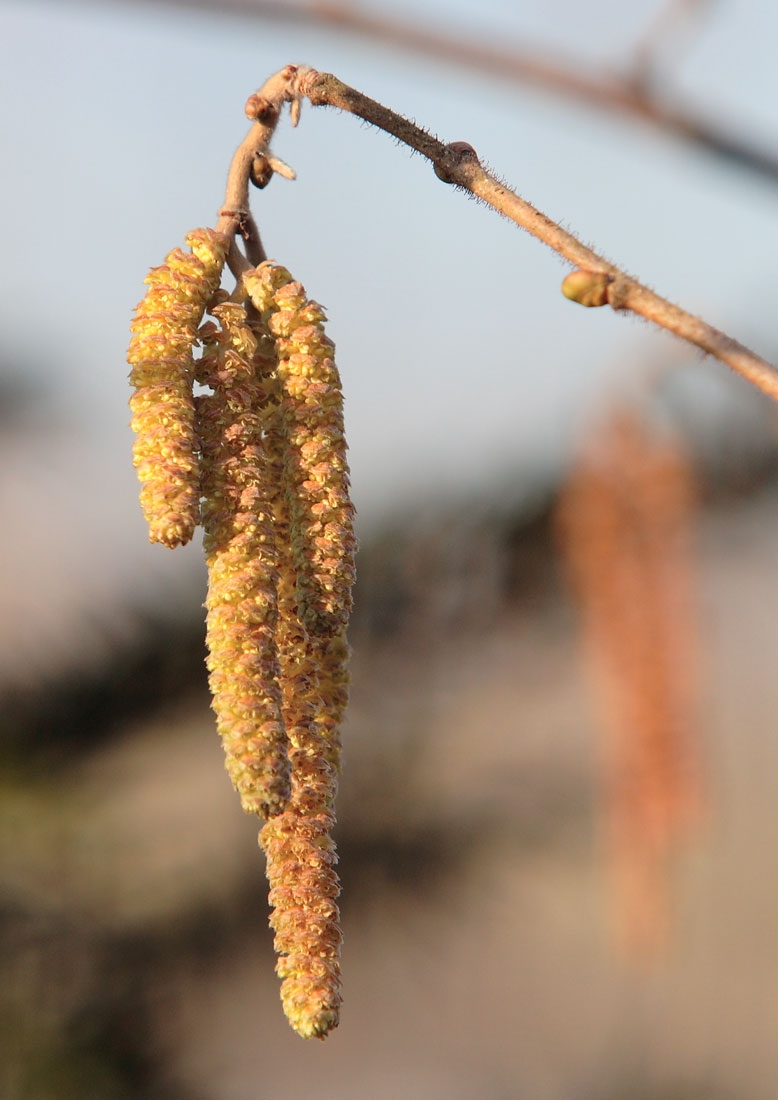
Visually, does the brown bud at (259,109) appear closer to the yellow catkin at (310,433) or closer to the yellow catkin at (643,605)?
the yellow catkin at (310,433)

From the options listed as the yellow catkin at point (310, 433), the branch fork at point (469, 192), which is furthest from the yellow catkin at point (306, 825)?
the branch fork at point (469, 192)

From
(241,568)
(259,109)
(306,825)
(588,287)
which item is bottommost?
(306,825)

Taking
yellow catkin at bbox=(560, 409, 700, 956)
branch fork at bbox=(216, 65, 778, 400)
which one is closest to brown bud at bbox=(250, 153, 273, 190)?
branch fork at bbox=(216, 65, 778, 400)

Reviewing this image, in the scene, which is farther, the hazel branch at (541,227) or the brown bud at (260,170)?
the brown bud at (260,170)

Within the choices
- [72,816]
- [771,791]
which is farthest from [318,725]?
[771,791]

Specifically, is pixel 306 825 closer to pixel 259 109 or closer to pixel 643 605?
pixel 259 109

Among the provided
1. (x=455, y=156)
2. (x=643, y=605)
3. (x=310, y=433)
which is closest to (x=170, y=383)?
(x=310, y=433)

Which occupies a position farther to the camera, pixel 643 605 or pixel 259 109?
pixel 643 605
